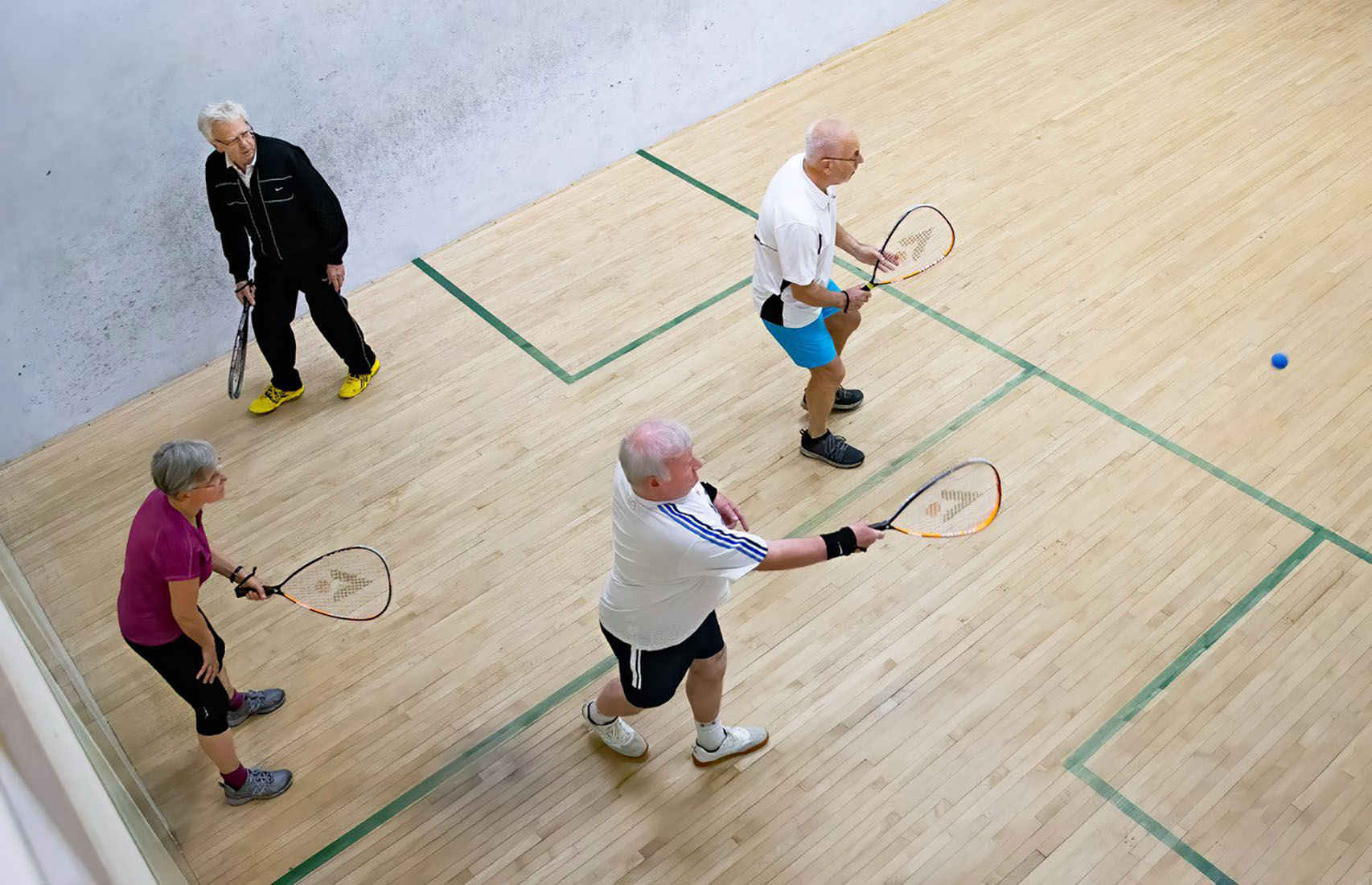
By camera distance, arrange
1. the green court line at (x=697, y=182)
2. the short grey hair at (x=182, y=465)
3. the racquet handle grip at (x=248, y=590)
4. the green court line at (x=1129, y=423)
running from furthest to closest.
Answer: the green court line at (x=697, y=182)
the green court line at (x=1129, y=423)
the racquet handle grip at (x=248, y=590)
the short grey hair at (x=182, y=465)

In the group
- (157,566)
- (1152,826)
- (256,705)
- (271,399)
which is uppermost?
(157,566)

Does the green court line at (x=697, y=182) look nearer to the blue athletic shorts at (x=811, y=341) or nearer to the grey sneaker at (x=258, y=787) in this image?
the blue athletic shorts at (x=811, y=341)

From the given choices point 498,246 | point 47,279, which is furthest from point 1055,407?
point 47,279

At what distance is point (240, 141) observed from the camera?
4.22 metres

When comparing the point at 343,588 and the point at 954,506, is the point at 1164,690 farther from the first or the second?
the point at 343,588

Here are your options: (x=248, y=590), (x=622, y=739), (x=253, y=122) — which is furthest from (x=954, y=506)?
(x=253, y=122)

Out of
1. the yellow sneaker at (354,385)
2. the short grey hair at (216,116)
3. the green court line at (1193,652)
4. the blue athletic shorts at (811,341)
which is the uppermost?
the short grey hair at (216,116)

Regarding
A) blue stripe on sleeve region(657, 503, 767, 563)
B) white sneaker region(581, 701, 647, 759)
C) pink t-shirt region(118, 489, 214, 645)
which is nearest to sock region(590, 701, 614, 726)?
white sneaker region(581, 701, 647, 759)

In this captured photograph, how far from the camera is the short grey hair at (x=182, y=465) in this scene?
2.86 m

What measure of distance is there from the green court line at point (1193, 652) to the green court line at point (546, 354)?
2442 millimetres

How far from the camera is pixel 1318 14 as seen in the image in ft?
23.6

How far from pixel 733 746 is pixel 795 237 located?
1597 mm

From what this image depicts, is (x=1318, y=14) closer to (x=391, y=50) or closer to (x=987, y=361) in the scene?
(x=987, y=361)

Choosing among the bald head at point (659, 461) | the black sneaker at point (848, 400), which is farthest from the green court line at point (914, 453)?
the bald head at point (659, 461)
